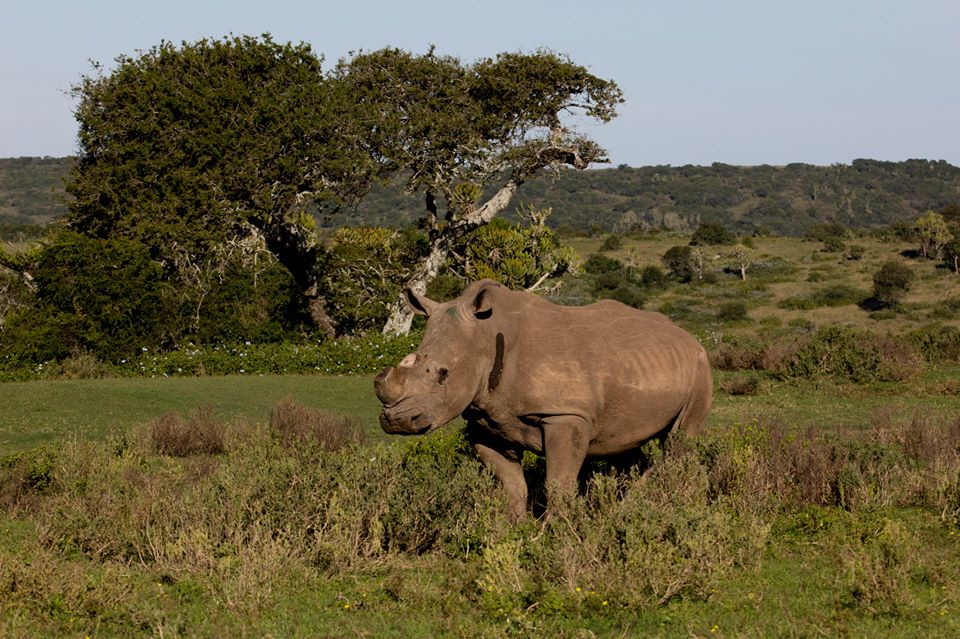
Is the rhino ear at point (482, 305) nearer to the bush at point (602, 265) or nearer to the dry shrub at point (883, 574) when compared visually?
the dry shrub at point (883, 574)

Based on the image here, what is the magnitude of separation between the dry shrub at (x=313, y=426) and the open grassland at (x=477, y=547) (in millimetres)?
2166

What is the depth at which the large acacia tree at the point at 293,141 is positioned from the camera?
88.4 feet

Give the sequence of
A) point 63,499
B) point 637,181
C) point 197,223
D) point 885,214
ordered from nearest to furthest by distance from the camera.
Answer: point 63,499, point 197,223, point 885,214, point 637,181

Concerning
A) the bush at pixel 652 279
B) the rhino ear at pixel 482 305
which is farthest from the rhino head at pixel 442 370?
the bush at pixel 652 279

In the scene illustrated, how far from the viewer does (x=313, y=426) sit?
14.2 metres

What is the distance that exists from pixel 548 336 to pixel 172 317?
66.0 feet

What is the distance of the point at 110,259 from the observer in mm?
25094

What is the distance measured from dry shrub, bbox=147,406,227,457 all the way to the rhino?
7.55 m

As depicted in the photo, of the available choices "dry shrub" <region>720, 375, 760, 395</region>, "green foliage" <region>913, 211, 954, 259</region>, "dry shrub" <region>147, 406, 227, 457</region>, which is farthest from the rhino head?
"green foliage" <region>913, 211, 954, 259</region>

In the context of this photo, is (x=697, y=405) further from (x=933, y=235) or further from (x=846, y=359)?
(x=933, y=235)

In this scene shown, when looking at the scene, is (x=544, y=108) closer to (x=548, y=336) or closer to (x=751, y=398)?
(x=751, y=398)

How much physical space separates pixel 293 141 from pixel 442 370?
71.8 ft

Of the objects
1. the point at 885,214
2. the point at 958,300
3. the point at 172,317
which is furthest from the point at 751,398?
the point at 885,214

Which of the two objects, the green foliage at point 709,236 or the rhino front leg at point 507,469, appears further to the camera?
the green foliage at point 709,236
